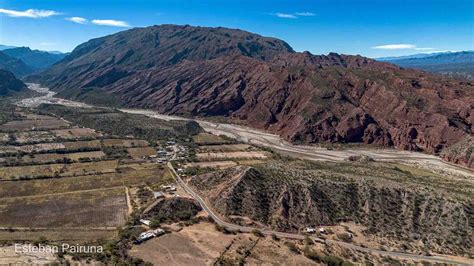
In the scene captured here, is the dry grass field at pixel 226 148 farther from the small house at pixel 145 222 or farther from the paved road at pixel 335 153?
the small house at pixel 145 222

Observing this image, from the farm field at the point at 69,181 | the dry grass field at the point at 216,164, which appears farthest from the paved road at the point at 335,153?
the farm field at the point at 69,181

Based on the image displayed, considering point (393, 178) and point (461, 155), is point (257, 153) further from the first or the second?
point (461, 155)

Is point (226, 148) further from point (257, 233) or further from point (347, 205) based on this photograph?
point (257, 233)

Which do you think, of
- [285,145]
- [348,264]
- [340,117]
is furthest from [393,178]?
[340,117]

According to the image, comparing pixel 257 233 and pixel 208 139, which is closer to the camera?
pixel 257 233

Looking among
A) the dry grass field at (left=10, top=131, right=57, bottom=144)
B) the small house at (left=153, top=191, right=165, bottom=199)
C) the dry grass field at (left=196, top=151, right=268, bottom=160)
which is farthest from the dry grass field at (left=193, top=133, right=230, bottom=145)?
the small house at (left=153, top=191, right=165, bottom=199)

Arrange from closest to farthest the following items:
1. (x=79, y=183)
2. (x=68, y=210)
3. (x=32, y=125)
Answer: (x=68, y=210) < (x=79, y=183) < (x=32, y=125)

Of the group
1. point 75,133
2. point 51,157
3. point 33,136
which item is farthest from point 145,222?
point 33,136

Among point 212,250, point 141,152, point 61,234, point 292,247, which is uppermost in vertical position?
point 141,152
